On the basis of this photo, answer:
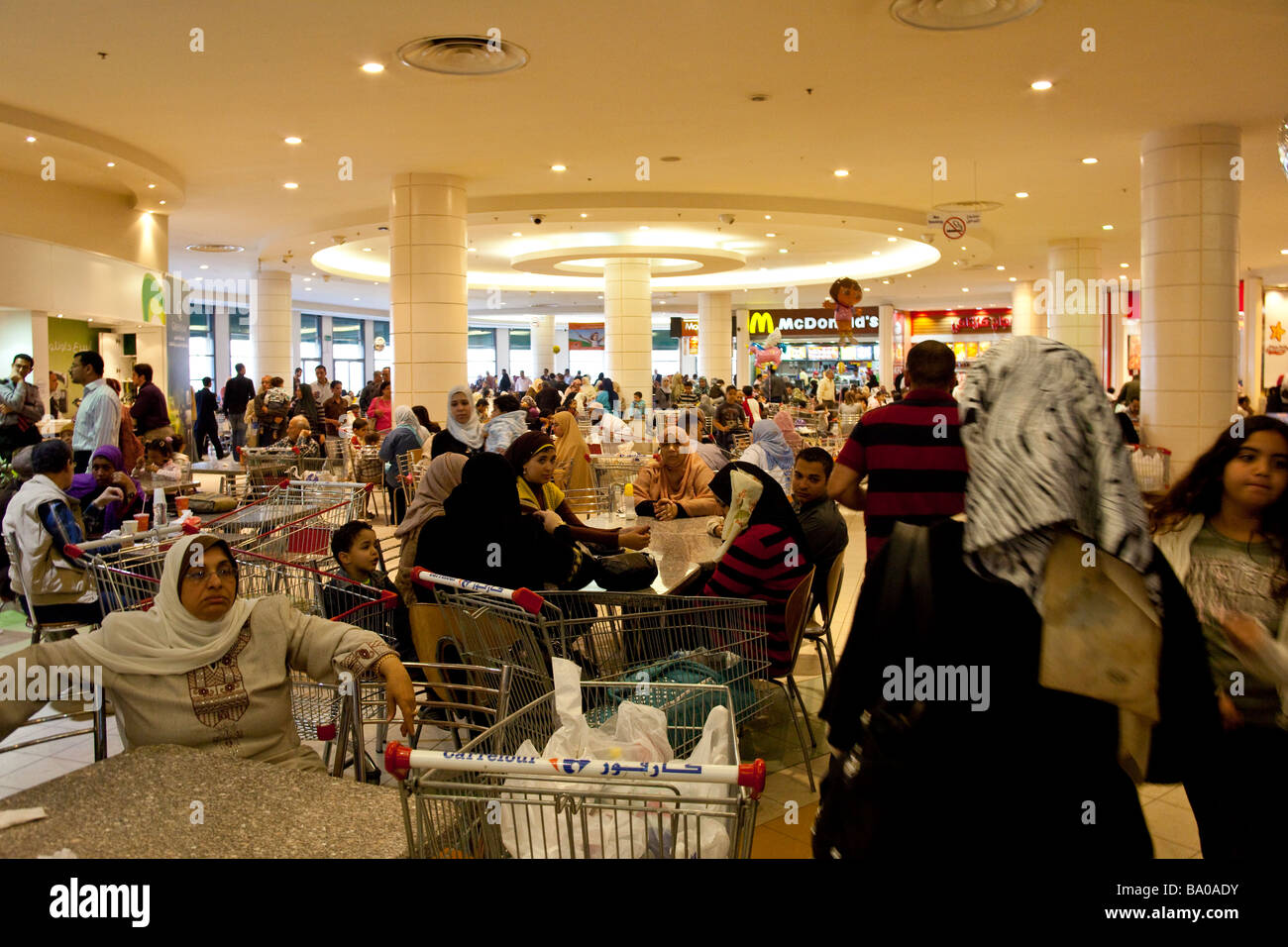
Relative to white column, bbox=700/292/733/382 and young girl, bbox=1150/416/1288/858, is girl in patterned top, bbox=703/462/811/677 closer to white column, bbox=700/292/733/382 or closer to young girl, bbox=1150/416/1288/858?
young girl, bbox=1150/416/1288/858

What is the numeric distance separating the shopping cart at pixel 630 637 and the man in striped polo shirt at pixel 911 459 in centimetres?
62

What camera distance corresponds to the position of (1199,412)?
10.2 metres

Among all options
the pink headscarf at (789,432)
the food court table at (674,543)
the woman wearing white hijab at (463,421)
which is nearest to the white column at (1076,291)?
the pink headscarf at (789,432)

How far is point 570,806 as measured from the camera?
1950 millimetres

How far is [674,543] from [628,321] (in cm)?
1483

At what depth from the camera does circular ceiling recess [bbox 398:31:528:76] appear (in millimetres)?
7508

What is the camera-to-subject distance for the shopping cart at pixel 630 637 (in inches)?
145

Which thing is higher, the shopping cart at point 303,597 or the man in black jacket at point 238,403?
the man in black jacket at point 238,403

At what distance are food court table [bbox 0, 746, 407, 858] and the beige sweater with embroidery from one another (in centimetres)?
32

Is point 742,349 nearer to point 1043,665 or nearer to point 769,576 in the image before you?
point 769,576

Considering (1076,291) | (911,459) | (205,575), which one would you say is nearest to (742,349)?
(1076,291)

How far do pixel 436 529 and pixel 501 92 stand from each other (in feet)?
18.2

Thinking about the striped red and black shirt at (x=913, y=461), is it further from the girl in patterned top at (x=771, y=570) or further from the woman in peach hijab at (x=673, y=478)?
the woman in peach hijab at (x=673, y=478)
